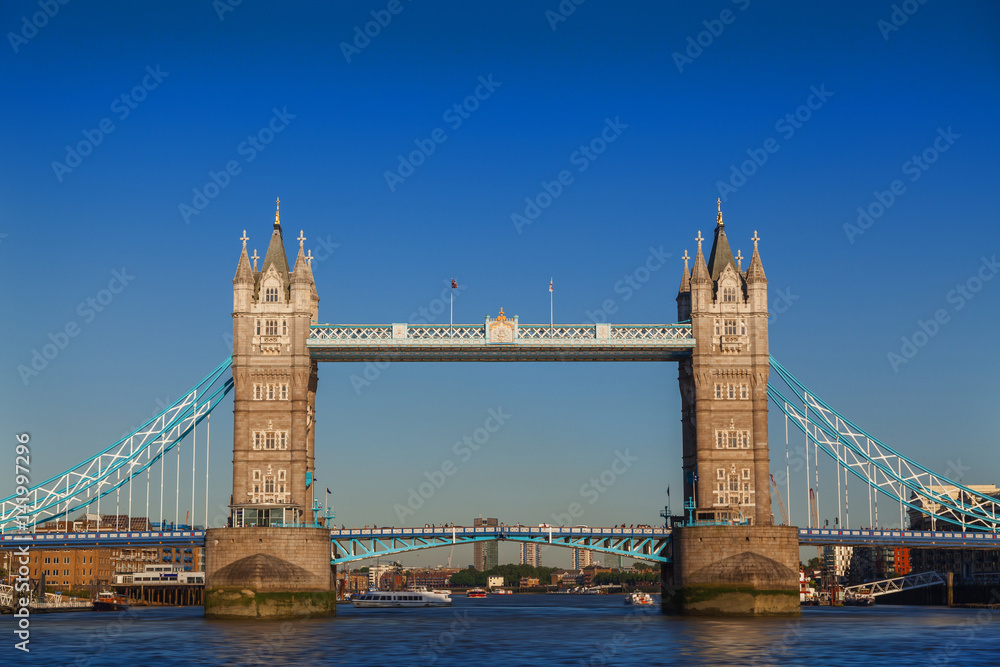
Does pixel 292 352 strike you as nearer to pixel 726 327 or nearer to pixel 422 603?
pixel 726 327

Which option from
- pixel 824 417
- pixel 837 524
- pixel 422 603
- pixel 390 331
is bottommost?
pixel 422 603

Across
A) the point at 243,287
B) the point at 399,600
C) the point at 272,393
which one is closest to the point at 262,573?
the point at 272,393

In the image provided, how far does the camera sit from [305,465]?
107m

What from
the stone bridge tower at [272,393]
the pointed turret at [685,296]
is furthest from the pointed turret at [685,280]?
the stone bridge tower at [272,393]

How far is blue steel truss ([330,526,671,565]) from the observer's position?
107438 mm

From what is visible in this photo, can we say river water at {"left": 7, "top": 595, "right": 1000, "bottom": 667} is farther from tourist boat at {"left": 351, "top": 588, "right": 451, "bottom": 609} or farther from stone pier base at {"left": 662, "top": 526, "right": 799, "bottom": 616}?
tourist boat at {"left": 351, "top": 588, "right": 451, "bottom": 609}

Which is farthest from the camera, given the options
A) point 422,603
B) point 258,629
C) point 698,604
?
point 422,603

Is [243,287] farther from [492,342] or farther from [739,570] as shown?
[739,570]

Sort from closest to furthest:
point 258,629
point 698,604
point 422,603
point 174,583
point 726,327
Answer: point 258,629
point 698,604
point 726,327
point 422,603
point 174,583

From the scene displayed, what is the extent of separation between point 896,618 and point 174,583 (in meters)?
117

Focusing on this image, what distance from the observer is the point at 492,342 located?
106625mm

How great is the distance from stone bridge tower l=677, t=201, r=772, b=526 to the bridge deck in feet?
9.06

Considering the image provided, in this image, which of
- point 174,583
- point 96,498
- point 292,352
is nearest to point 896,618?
point 292,352

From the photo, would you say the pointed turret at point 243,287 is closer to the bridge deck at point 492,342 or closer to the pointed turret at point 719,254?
the bridge deck at point 492,342
